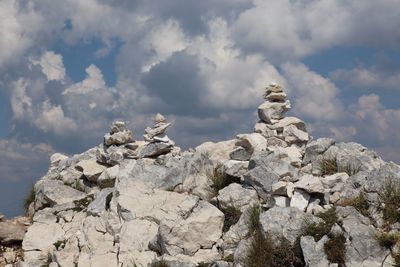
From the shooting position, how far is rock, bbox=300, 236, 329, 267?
18078 mm

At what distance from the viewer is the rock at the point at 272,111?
30.3 m

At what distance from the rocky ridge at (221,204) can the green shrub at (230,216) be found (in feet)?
0.14

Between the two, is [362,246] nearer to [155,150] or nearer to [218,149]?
[218,149]

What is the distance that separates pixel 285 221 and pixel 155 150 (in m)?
11.7

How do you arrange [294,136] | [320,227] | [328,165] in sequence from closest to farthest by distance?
[320,227]
[328,165]
[294,136]

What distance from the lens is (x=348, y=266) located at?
1797 cm

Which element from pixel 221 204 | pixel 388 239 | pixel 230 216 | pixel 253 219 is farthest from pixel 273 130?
pixel 388 239

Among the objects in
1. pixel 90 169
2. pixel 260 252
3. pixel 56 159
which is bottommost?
pixel 260 252

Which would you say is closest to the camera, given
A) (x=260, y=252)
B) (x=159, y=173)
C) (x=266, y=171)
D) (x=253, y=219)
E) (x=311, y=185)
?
(x=260, y=252)

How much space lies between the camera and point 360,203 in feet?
66.2

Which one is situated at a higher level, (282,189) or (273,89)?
(273,89)

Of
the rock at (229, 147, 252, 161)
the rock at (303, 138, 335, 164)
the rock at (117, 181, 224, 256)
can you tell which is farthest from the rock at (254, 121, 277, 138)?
the rock at (117, 181, 224, 256)

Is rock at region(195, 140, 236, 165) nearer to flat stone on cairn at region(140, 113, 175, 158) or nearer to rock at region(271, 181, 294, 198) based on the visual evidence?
flat stone on cairn at region(140, 113, 175, 158)

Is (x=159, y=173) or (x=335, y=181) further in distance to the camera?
(x=159, y=173)
